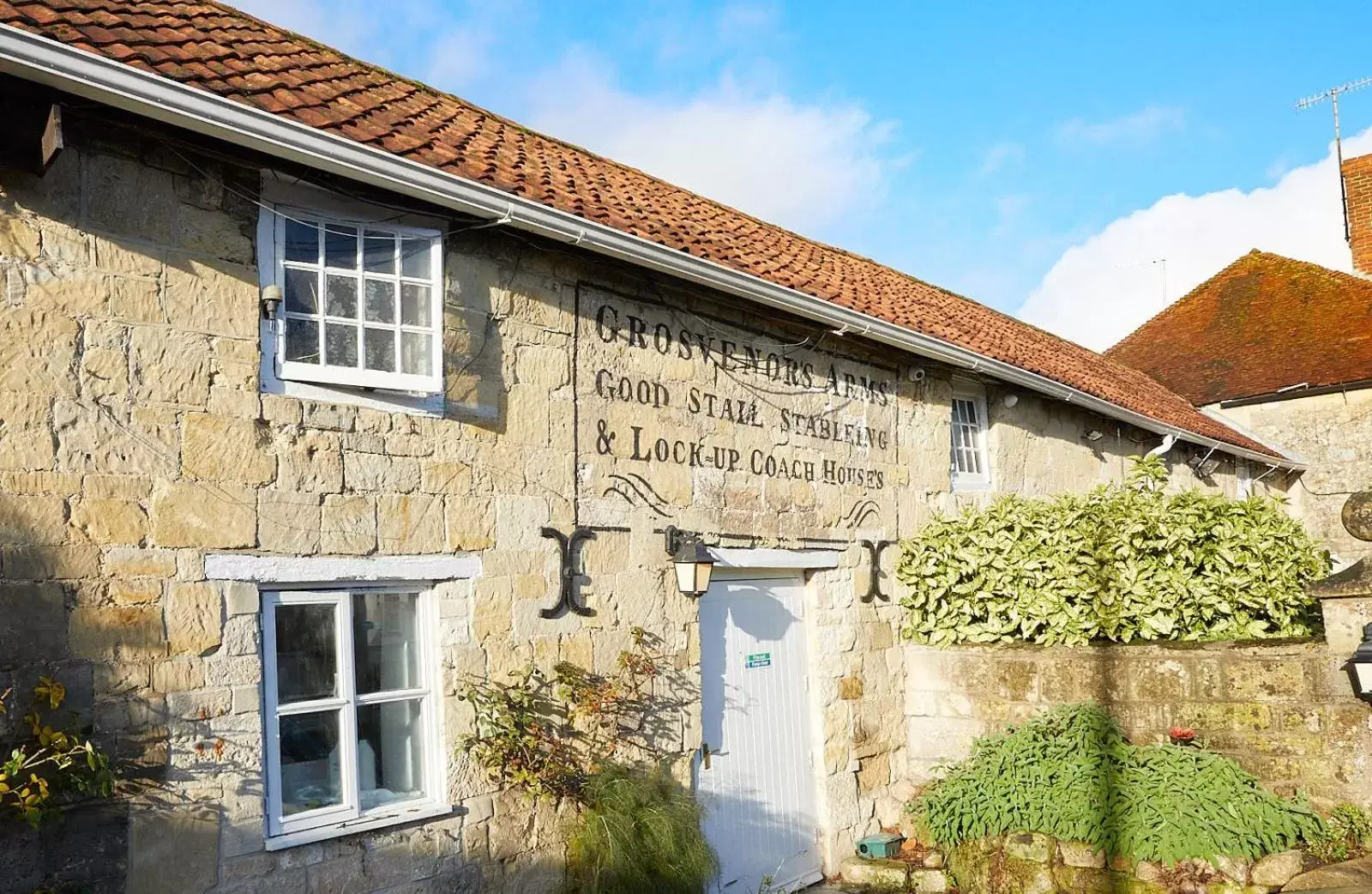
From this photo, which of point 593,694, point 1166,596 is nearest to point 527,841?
point 593,694

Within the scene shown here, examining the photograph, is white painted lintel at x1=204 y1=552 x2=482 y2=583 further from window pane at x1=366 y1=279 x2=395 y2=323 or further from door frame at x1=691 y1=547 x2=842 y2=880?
door frame at x1=691 y1=547 x2=842 y2=880

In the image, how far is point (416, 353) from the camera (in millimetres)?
5711

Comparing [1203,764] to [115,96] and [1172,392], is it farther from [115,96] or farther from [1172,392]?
[1172,392]

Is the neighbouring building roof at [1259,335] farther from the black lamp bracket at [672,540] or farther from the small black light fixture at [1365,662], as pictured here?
the black lamp bracket at [672,540]

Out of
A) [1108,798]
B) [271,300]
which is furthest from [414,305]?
[1108,798]

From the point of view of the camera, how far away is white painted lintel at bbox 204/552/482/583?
192 inches

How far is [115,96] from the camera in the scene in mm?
4355

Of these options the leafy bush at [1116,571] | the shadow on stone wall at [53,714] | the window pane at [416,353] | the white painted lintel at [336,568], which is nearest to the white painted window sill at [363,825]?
the shadow on stone wall at [53,714]

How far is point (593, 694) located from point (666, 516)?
4.03 ft

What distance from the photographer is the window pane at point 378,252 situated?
5570 millimetres

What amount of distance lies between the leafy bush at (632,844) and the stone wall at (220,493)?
209 millimetres

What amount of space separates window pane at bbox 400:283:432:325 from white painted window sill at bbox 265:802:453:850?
2.31 m

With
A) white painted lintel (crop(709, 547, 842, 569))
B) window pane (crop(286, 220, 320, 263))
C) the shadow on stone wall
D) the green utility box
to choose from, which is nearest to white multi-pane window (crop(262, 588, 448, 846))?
the shadow on stone wall

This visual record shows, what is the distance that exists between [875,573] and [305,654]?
4574 millimetres
